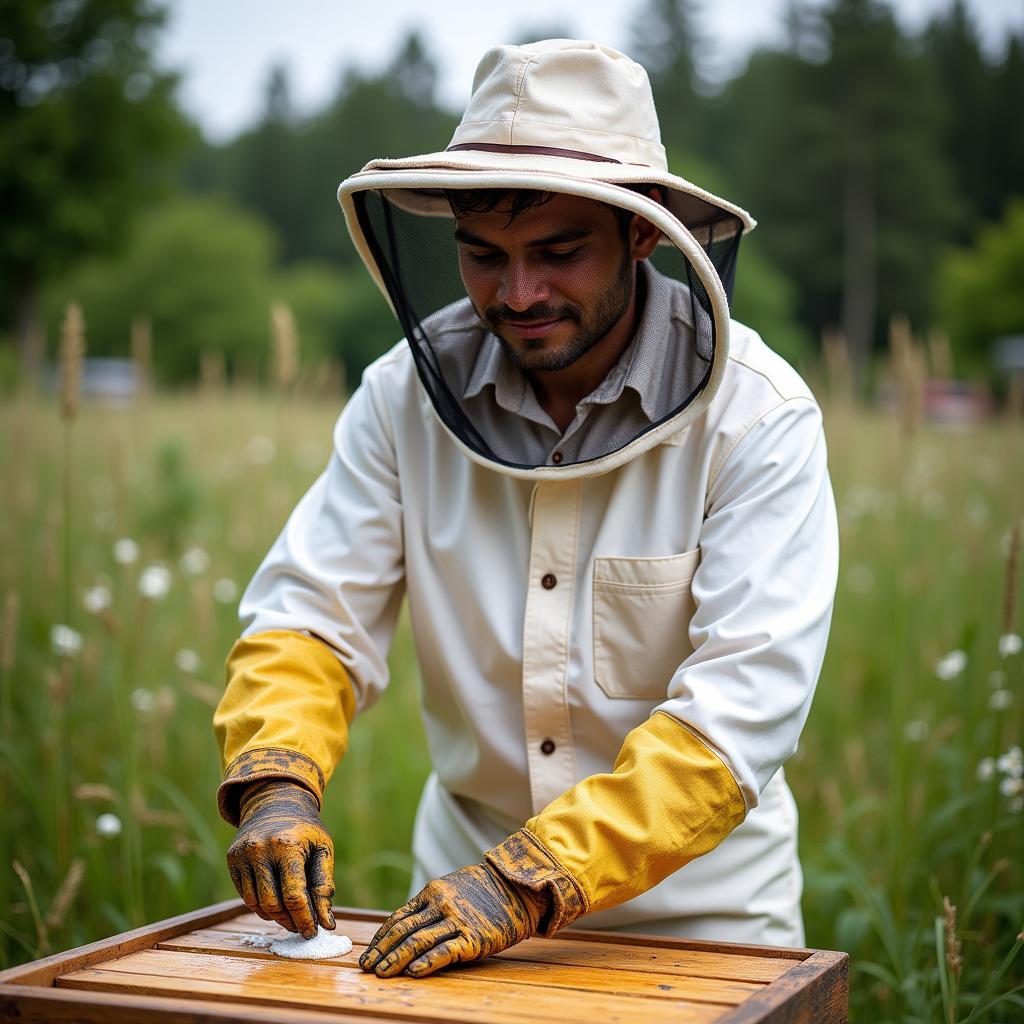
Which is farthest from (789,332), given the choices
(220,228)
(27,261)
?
(27,261)

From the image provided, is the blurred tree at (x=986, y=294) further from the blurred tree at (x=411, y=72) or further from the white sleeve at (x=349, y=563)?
the white sleeve at (x=349, y=563)

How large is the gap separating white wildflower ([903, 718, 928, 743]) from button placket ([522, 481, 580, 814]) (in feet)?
5.68

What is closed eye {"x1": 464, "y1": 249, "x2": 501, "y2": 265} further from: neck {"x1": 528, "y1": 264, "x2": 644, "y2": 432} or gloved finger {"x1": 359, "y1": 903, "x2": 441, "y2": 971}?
gloved finger {"x1": 359, "y1": 903, "x2": 441, "y2": 971}

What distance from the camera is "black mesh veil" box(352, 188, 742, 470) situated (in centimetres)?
207

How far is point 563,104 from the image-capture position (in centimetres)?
202

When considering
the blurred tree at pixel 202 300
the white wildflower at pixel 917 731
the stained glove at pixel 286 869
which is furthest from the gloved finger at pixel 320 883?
the blurred tree at pixel 202 300

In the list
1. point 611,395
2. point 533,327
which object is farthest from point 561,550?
point 533,327

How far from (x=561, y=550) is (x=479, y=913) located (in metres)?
0.69

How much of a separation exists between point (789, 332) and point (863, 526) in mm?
34014

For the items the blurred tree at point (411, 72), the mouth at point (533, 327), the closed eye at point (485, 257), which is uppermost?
the blurred tree at point (411, 72)

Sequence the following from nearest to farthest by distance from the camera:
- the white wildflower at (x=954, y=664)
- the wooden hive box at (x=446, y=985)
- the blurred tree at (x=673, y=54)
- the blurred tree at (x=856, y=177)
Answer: the wooden hive box at (x=446, y=985) < the white wildflower at (x=954, y=664) < the blurred tree at (x=856, y=177) < the blurred tree at (x=673, y=54)

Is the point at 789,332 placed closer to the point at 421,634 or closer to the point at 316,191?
the point at 316,191

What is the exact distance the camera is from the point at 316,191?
49.9 m

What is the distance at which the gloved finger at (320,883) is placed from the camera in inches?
69.2
